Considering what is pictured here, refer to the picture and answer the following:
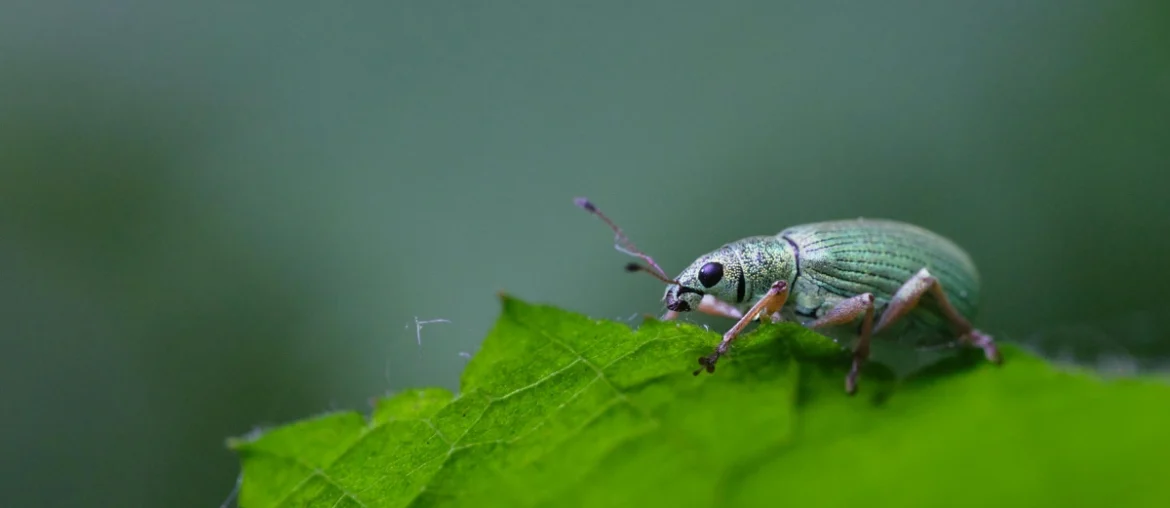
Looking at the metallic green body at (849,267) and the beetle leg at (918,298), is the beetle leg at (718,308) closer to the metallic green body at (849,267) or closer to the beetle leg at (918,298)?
the metallic green body at (849,267)

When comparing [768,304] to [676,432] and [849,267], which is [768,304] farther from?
[676,432]

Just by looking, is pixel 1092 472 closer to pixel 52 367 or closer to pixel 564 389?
pixel 564 389

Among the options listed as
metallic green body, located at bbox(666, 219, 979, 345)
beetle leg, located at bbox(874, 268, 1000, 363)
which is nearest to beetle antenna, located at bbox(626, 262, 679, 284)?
metallic green body, located at bbox(666, 219, 979, 345)

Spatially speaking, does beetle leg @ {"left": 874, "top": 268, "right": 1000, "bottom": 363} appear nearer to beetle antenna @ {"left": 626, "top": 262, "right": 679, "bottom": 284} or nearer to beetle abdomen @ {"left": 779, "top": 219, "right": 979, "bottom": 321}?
beetle abdomen @ {"left": 779, "top": 219, "right": 979, "bottom": 321}

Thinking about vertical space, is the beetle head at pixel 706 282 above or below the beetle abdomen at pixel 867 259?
above

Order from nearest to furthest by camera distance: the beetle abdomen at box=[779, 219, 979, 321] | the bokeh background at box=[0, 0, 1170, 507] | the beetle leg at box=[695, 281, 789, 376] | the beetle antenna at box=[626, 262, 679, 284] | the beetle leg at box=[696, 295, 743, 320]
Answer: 1. the beetle leg at box=[695, 281, 789, 376]
2. the beetle antenna at box=[626, 262, 679, 284]
3. the beetle abdomen at box=[779, 219, 979, 321]
4. the beetle leg at box=[696, 295, 743, 320]
5. the bokeh background at box=[0, 0, 1170, 507]

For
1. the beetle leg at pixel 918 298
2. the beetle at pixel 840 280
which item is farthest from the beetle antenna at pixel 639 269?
the beetle leg at pixel 918 298

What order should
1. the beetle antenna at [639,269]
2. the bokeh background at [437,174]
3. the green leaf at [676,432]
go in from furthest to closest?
the bokeh background at [437,174]
the beetle antenna at [639,269]
the green leaf at [676,432]
